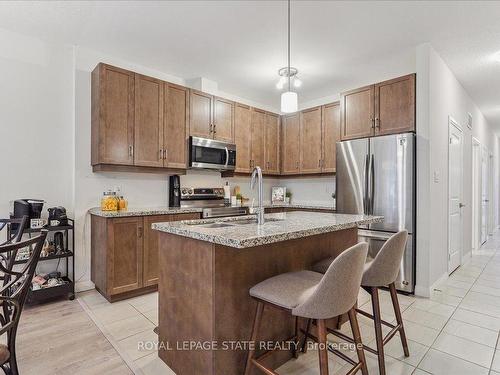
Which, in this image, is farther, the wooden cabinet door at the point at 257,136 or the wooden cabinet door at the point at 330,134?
the wooden cabinet door at the point at 257,136

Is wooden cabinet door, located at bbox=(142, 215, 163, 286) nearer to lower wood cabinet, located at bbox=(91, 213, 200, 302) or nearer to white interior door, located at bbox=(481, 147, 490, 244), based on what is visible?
lower wood cabinet, located at bbox=(91, 213, 200, 302)

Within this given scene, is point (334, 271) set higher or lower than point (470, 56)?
lower

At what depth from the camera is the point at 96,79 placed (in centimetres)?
314

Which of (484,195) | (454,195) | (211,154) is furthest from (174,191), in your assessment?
(484,195)

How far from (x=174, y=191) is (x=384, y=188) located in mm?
2568

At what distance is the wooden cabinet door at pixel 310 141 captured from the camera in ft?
14.7

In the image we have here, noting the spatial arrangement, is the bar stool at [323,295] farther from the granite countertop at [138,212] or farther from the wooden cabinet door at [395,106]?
the wooden cabinet door at [395,106]

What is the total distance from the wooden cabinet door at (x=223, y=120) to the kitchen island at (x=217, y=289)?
2325 mm

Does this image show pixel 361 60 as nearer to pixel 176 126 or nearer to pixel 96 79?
pixel 176 126

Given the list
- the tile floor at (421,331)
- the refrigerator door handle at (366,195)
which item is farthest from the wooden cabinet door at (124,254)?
the refrigerator door handle at (366,195)

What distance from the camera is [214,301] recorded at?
1.50 m

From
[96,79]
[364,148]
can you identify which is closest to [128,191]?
[96,79]

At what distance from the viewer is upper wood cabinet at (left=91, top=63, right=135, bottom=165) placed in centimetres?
304

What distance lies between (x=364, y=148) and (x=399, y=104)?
2.00 feet
